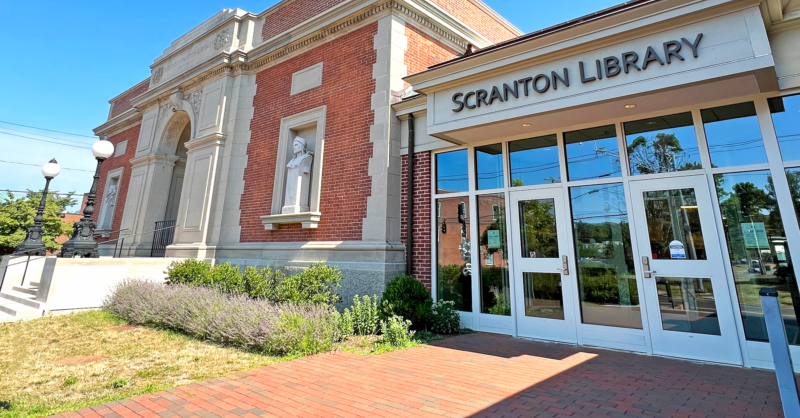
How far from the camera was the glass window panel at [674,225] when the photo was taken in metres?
5.01

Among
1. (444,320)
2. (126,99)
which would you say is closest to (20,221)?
(126,99)

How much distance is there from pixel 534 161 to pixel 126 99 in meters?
20.5

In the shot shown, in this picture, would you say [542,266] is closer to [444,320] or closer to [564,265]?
[564,265]

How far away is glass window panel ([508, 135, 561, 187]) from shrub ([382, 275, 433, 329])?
2.54 meters

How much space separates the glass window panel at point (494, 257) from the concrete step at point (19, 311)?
9432 millimetres

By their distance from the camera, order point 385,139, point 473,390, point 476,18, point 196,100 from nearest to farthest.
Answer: point 473,390, point 385,139, point 476,18, point 196,100

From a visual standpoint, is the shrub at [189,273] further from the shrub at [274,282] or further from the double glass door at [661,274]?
the double glass door at [661,274]

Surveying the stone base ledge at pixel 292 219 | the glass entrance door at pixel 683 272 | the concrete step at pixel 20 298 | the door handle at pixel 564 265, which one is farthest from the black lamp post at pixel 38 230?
the glass entrance door at pixel 683 272

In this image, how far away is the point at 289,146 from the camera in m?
9.80

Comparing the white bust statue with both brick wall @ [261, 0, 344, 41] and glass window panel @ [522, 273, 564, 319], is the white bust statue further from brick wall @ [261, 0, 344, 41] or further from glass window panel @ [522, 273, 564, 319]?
glass window panel @ [522, 273, 564, 319]

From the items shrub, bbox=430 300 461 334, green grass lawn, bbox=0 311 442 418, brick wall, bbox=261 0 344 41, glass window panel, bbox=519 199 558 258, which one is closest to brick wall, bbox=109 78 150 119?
brick wall, bbox=261 0 344 41

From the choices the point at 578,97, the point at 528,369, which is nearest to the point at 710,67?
the point at 578,97

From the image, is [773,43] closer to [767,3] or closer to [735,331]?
[767,3]

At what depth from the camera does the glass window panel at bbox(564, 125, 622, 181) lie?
5817 mm
